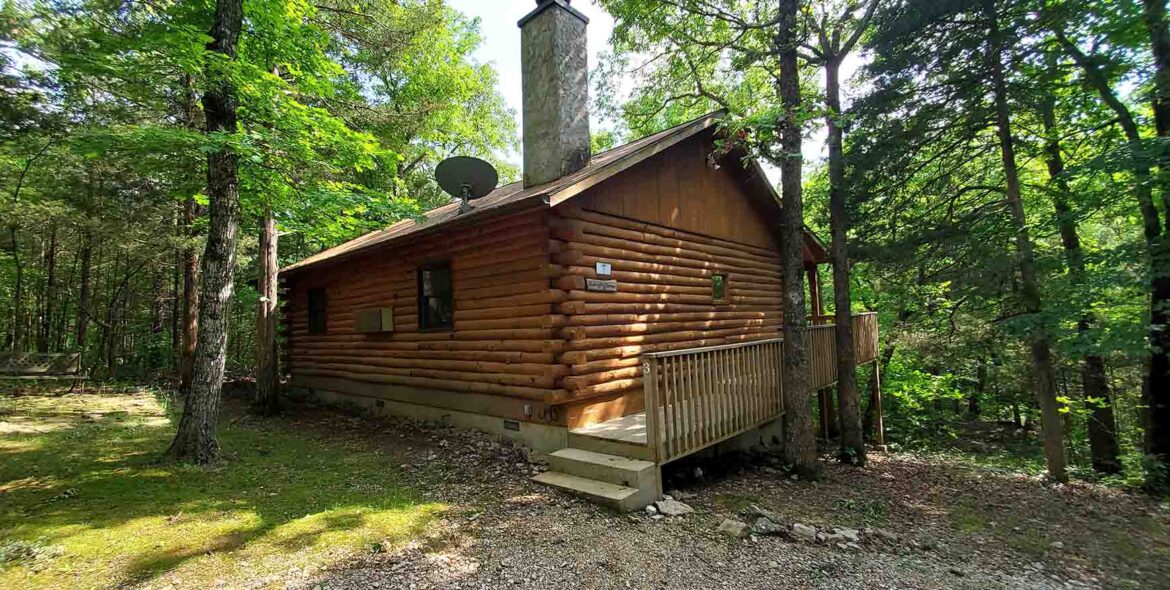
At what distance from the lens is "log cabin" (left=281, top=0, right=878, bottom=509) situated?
5.66 metres

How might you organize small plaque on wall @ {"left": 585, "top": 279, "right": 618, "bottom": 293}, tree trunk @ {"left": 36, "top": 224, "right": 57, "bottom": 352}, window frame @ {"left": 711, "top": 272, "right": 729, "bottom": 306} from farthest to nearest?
1. tree trunk @ {"left": 36, "top": 224, "right": 57, "bottom": 352}
2. window frame @ {"left": 711, "top": 272, "right": 729, "bottom": 306}
3. small plaque on wall @ {"left": 585, "top": 279, "right": 618, "bottom": 293}

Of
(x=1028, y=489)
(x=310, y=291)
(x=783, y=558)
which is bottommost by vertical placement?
(x=1028, y=489)

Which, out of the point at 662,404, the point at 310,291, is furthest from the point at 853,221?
the point at 310,291

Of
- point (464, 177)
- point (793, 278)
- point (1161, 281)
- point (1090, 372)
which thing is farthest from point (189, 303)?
point (1090, 372)

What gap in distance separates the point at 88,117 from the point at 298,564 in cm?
893

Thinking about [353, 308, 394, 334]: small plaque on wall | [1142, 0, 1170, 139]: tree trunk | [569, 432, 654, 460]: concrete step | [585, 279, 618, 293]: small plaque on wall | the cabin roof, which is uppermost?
[1142, 0, 1170, 139]: tree trunk

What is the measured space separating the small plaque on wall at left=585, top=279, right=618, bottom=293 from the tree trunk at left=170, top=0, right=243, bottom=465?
4211mm

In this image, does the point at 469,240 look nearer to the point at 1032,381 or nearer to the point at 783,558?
the point at 783,558

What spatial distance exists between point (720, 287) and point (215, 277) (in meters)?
7.76

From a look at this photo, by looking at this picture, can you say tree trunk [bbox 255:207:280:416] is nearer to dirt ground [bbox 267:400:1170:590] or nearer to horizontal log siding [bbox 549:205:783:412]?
dirt ground [bbox 267:400:1170:590]

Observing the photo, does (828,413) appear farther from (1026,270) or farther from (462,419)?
(462,419)

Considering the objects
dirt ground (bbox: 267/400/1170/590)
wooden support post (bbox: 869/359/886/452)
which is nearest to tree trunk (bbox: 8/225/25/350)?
dirt ground (bbox: 267/400/1170/590)

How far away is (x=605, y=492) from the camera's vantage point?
471 centimetres

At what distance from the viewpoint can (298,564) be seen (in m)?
A: 3.37
